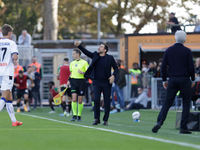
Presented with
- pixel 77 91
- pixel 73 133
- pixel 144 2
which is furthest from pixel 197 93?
pixel 144 2

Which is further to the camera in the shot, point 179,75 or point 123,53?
point 123,53

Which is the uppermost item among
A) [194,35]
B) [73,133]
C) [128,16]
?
[128,16]

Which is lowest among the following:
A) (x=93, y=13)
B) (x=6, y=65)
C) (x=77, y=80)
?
(x=77, y=80)

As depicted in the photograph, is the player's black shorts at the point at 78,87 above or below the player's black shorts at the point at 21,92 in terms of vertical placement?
above

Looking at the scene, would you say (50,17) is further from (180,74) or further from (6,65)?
(180,74)

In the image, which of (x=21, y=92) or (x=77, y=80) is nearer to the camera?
(x=77, y=80)

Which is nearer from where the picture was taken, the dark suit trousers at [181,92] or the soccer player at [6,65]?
the dark suit trousers at [181,92]

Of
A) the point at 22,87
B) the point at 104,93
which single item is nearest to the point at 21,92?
the point at 22,87

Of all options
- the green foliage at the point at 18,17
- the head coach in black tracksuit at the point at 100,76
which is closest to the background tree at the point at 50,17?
the green foliage at the point at 18,17

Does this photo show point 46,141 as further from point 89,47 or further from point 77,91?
point 89,47

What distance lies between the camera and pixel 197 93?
15695mm

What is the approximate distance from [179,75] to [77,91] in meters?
5.76

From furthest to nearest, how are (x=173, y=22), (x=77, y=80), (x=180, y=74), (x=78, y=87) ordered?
(x=173, y=22) → (x=77, y=80) → (x=78, y=87) → (x=180, y=74)

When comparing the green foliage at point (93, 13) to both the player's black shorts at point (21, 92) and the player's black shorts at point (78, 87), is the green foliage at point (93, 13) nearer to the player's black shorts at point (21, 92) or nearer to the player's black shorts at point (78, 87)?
the player's black shorts at point (21, 92)
